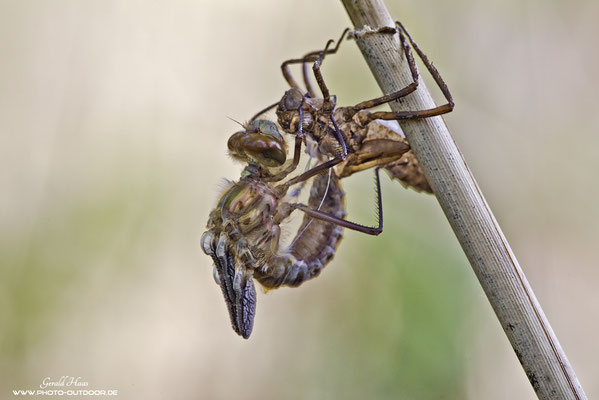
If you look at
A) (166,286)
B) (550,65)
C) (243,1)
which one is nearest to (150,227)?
(166,286)

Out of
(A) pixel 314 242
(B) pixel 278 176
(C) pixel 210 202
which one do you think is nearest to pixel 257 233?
(B) pixel 278 176

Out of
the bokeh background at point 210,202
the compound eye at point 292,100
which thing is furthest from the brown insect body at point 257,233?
the bokeh background at point 210,202

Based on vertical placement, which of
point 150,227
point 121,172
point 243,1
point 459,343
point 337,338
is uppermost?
point 243,1

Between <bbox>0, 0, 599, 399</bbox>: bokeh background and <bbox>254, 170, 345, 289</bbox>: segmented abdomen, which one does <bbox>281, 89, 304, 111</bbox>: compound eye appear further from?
<bbox>0, 0, 599, 399</bbox>: bokeh background

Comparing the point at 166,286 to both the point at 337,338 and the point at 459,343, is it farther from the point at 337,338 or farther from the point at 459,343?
the point at 459,343

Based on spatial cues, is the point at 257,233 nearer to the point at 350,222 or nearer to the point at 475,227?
the point at 350,222
